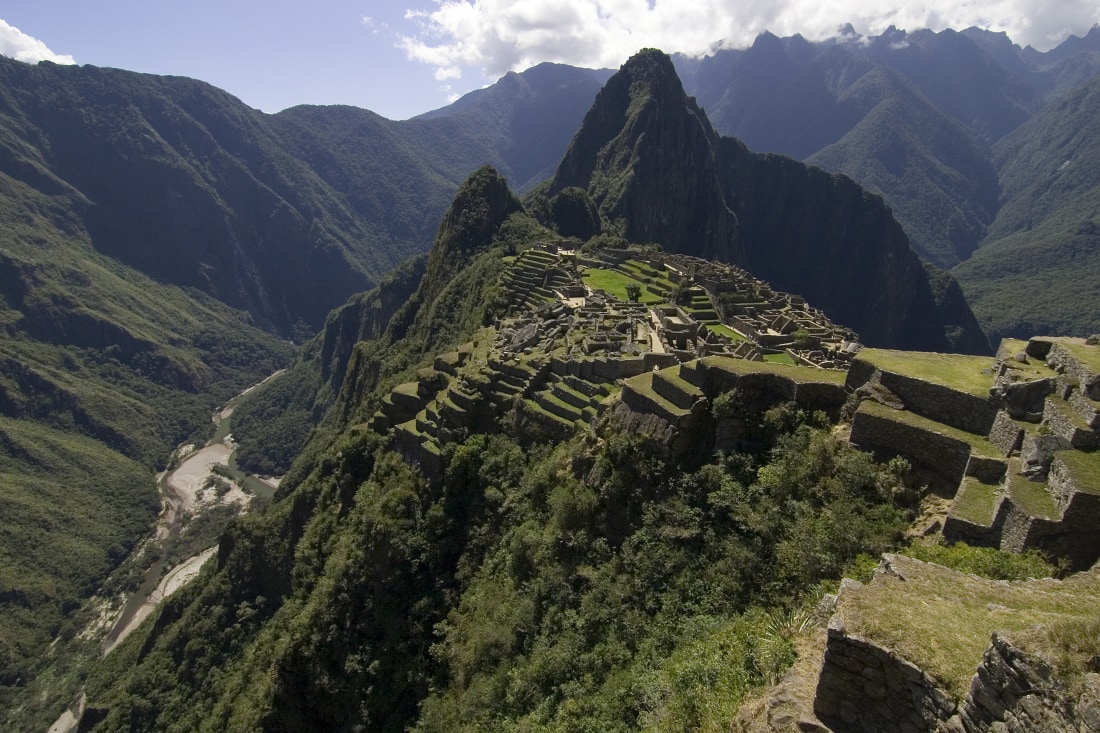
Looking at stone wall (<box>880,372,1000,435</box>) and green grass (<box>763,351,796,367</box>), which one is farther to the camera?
green grass (<box>763,351,796,367</box>)

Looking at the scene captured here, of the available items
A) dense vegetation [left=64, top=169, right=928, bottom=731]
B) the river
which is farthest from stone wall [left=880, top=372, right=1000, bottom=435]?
the river

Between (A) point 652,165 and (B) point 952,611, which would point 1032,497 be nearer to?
(B) point 952,611

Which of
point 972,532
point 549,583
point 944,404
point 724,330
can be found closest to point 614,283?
point 724,330

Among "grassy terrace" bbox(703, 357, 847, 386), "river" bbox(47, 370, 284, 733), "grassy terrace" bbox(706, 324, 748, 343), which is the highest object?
"grassy terrace" bbox(706, 324, 748, 343)

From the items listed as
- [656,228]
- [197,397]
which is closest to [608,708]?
[656,228]

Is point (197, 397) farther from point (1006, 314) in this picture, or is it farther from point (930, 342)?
point (1006, 314)

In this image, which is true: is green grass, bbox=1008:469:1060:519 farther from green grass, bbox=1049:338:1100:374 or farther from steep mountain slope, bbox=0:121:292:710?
steep mountain slope, bbox=0:121:292:710
